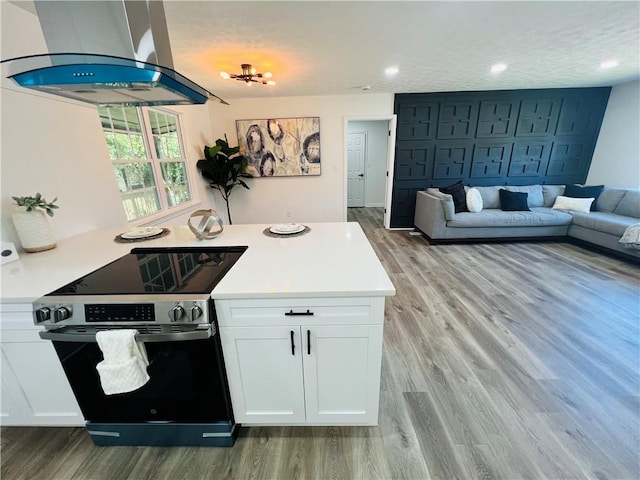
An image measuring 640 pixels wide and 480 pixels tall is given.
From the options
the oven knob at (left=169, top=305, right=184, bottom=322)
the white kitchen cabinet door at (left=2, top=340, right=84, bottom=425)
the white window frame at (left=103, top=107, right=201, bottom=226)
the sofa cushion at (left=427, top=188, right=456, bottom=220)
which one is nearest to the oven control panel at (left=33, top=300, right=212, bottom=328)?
the oven knob at (left=169, top=305, right=184, bottom=322)

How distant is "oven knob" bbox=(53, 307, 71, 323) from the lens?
3.30 feet

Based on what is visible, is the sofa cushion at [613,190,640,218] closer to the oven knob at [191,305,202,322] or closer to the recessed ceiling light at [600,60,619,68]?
the recessed ceiling light at [600,60,619,68]

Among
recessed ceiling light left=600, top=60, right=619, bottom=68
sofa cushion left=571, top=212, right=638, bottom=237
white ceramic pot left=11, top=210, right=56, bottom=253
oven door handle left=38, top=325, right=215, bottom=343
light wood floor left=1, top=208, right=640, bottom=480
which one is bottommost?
light wood floor left=1, top=208, right=640, bottom=480

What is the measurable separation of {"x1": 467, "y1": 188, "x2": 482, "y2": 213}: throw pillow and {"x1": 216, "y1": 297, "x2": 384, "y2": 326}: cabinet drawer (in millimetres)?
3821

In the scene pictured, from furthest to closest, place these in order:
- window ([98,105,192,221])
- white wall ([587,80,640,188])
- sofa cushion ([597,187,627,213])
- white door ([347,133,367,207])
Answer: white door ([347,133,367,207]) → white wall ([587,80,640,188]) → sofa cushion ([597,187,627,213]) → window ([98,105,192,221])

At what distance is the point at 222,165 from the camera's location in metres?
4.21

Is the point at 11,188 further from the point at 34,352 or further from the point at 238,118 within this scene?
the point at 238,118

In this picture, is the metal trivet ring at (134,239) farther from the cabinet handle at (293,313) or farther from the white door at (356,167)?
the white door at (356,167)

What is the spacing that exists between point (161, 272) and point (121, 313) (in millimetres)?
272

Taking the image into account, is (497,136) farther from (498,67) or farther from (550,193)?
(498,67)

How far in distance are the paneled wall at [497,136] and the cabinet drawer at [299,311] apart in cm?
411

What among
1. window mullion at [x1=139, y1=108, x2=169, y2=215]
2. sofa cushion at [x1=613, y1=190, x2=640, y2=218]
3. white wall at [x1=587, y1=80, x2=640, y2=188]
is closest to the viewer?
window mullion at [x1=139, y1=108, x2=169, y2=215]

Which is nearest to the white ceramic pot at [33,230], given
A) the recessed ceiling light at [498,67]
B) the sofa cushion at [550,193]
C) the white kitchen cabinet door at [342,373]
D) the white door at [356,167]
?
the white kitchen cabinet door at [342,373]

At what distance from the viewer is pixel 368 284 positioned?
108 cm
